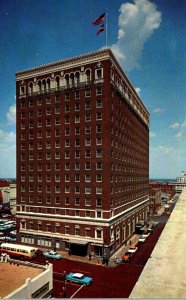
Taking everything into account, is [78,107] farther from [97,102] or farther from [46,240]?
[46,240]

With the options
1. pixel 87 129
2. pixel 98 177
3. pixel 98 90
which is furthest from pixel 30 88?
pixel 98 177

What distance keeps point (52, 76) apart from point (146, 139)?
40.4 meters

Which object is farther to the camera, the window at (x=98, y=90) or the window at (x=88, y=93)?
the window at (x=88, y=93)

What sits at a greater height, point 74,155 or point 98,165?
point 74,155

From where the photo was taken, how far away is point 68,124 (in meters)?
46.2

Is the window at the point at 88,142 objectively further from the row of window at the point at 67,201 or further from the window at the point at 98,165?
the row of window at the point at 67,201

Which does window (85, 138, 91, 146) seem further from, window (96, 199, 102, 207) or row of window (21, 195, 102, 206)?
window (96, 199, 102, 207)

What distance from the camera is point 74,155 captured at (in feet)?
149

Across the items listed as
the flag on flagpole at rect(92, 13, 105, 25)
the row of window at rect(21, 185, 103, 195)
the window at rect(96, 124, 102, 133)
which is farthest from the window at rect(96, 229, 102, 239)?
the flag on flagpole at rect(92, 13, 105, 25)

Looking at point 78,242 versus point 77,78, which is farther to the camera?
point 77,78

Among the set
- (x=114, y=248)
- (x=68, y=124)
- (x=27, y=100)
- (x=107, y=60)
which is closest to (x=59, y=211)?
(x=114, y=248)

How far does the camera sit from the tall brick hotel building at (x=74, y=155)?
42.9 meters

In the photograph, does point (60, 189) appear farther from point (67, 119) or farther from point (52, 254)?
point (67, 119)

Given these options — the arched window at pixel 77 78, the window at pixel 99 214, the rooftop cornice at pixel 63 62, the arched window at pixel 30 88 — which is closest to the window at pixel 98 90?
the arched window at pixel 77 78
